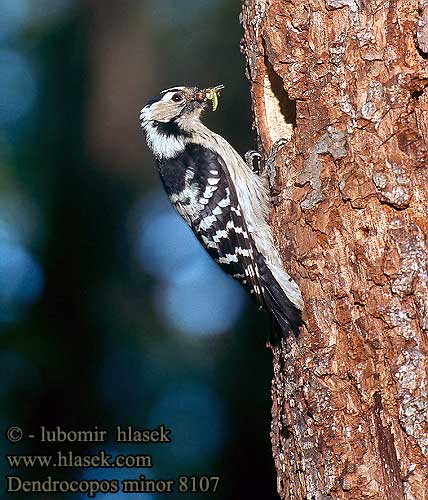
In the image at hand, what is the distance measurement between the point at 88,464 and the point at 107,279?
5.71 ft

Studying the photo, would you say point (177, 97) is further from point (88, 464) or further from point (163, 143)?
point (88, 464)

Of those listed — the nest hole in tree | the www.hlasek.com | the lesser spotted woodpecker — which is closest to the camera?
the lesser spotted woodpecker

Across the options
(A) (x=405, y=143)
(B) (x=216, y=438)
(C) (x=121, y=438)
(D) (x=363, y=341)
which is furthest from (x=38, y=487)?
(A) (x=405, y=143)

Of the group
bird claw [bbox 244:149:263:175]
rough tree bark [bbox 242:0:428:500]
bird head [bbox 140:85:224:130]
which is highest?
bird head [bbox 140:85:224:130]

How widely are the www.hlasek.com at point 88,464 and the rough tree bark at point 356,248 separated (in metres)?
2.97

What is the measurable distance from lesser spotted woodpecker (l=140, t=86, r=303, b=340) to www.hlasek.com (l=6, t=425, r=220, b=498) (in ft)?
8.87

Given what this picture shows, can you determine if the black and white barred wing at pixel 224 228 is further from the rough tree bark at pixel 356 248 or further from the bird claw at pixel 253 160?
the rough tree bark at pixel 356 248

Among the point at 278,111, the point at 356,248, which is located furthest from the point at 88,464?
the point at 356,248

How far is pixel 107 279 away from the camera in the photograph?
7023 millimetres

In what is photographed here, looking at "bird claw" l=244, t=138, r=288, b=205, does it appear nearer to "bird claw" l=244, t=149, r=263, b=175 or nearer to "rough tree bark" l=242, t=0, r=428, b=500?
"rough tree bark" l=242, t=0, r=428, b=500

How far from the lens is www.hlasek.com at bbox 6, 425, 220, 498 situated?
614cm

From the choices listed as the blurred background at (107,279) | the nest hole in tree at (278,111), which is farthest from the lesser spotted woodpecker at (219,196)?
the blurred background at (107,279)

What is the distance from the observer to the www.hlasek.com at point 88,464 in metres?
6.14

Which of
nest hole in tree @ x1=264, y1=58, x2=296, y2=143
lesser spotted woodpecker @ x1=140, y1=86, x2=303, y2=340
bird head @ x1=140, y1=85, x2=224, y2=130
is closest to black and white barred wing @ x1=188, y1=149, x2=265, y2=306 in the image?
lesser spotted woodpecker @ x1=140, y1=86, x2=303, y2=340
